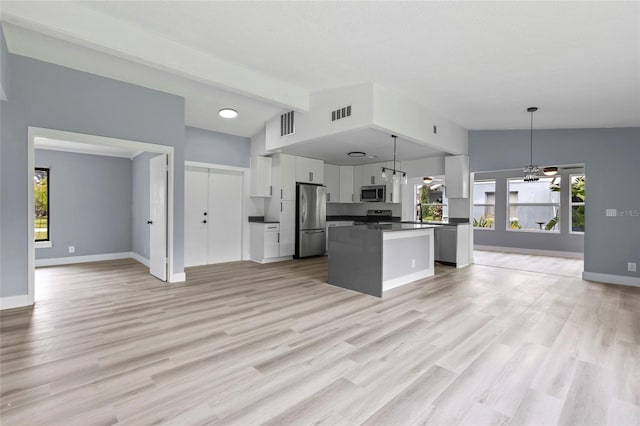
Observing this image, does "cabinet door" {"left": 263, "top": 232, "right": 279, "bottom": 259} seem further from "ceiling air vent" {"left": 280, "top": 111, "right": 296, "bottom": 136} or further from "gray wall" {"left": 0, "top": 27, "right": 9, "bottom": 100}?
"gray wall" {"left": 0, "top": 27, "right": 9, "bottom": 100}

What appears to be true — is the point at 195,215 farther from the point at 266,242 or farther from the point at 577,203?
the point at 577,203

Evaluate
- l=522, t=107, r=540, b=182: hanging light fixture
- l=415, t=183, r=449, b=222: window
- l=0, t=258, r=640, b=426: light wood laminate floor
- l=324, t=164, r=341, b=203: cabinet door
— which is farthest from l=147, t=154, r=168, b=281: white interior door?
l=415, t=183, r=449, b=222: window

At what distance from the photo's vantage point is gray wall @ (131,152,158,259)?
6266 mm

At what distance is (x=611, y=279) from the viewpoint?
489 cm

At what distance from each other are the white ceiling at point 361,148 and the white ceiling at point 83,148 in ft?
11.3

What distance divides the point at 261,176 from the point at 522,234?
717cm

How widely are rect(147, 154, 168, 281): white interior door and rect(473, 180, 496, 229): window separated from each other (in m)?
8.43

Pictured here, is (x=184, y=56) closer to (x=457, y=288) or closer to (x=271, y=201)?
(x=271, y=201)

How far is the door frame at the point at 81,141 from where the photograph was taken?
3510mm

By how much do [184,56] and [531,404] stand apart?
4286mm

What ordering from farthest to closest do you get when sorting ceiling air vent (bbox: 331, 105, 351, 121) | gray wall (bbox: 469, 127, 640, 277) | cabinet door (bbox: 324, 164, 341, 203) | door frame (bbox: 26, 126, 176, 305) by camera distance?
1. cabinet door (bbox: 324, 164, 341, 203)
2. gray wall (bbox: 469, 127, 640, 277)
3. ceiling air vent (bbox: 331, 105, 351, 121)
4. door frame (bbox: 26, 126, 176, 305)

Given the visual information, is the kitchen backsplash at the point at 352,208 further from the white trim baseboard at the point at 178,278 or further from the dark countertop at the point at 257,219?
the white trim baseboard at the point at 178,278

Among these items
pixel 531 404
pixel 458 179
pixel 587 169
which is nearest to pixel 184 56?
pixel 531 404

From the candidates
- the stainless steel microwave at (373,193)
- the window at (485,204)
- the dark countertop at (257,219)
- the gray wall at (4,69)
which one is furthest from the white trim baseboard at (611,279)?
the gray wall at (4,69)
